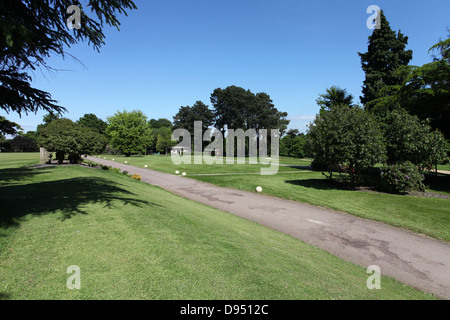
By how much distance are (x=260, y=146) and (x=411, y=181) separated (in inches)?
2010

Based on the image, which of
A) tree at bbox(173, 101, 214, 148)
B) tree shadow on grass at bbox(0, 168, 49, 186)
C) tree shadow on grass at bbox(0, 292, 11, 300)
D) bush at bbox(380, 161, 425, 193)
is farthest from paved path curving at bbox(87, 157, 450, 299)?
tree at bbox(173, 101, 214, 148)

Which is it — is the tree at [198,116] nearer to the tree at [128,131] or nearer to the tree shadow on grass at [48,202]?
the tree at [128,131]

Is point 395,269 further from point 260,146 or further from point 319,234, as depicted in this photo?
point 260,146

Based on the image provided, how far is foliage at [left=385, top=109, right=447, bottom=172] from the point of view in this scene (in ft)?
44.1

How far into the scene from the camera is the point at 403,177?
13234mm

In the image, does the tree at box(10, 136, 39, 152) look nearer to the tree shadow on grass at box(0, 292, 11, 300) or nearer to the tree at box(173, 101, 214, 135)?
the tree at box(173, 101, 214, 135)

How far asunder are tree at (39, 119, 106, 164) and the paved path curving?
13150 millimetres

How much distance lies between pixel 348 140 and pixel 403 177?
12.3 ft

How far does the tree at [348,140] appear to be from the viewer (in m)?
13.4

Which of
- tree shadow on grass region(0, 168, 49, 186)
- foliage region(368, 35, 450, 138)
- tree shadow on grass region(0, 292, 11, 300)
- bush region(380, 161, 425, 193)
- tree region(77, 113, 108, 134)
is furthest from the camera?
tree region(77, 113, 108, 134)

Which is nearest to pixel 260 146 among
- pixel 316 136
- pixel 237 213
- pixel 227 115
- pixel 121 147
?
pixel 227 115

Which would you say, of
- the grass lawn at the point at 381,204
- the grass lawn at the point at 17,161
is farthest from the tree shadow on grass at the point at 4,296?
the grass lawn at the point at 17,161

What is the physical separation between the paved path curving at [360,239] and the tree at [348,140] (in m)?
4.43

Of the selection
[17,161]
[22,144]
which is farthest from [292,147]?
[22,144]
